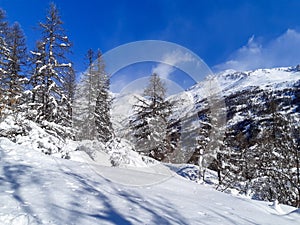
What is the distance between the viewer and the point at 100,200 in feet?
13.9

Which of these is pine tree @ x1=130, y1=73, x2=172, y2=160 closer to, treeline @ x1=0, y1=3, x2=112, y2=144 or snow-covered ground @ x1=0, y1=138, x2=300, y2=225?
treeline @ x1=0, y1=3, x2=112, y2=144

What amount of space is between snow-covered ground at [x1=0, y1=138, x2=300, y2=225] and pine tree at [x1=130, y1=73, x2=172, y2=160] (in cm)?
1370

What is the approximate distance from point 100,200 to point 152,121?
55.2 ft

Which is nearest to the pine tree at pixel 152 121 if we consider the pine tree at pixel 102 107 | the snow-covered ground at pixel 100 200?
the pine tree at pixel 102 107

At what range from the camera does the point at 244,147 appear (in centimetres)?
2300

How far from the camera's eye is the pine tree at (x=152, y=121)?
20344mm

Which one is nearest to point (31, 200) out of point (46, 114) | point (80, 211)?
point (80, 211)

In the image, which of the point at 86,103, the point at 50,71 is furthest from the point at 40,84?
the point at 86,103

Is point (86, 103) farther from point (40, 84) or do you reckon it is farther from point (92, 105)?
point (40, 84)

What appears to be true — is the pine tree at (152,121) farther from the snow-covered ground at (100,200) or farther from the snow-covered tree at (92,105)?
the snow-covered ground at (100,200)

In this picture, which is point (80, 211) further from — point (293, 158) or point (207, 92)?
point (207, 92)

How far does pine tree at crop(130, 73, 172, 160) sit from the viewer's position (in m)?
20.3

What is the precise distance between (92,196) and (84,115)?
60.1 ft

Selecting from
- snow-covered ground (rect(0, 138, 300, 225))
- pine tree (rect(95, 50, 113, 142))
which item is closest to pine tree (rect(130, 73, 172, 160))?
pine tree (rect(95, 50, 113, 142))
